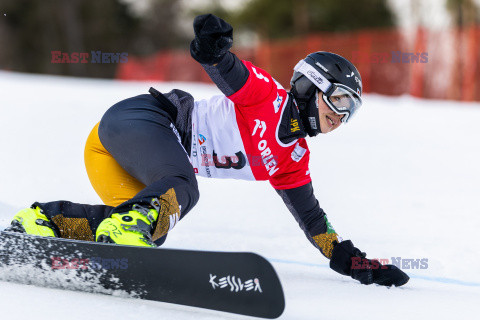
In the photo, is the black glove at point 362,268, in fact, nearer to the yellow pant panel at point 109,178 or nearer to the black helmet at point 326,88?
the black helmet at point 326,88

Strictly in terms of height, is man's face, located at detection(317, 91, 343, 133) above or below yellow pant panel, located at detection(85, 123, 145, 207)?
above

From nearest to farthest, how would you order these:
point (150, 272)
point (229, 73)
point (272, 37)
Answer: point (150, 272), point (229, 73), point (272, 37)

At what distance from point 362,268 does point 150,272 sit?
113 cm

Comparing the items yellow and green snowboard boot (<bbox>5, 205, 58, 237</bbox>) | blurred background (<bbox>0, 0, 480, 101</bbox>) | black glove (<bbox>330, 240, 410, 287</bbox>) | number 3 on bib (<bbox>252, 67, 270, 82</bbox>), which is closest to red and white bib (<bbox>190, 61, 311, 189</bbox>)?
number 3 on bib (<bbox>252, 67, 270, 82</bbox>)

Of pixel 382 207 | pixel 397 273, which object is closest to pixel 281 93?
pixel 397 273

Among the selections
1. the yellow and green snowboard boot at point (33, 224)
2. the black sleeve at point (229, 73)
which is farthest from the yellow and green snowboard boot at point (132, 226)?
the black sleeve at point (229, 73)

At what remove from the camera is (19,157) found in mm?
5355

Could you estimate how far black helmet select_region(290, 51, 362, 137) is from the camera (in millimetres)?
2609

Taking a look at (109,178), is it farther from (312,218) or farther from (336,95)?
(336,95)

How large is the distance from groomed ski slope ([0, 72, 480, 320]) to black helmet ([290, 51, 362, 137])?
0.78m

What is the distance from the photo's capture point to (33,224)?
7.68ft

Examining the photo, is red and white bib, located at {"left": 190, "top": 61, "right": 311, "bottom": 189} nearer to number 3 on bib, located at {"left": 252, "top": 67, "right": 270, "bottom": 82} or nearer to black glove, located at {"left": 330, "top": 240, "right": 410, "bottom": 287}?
number 3 on bib, located at {"left": 252, "top": 67, "right": 270, "bottom": 82}

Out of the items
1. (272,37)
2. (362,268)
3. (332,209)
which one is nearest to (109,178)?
(362,268)

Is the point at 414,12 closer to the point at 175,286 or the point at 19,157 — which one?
the point at 19,157
